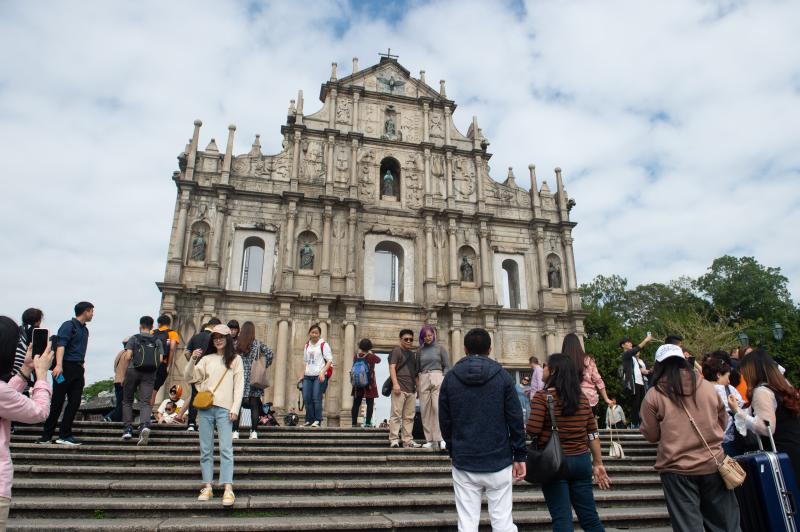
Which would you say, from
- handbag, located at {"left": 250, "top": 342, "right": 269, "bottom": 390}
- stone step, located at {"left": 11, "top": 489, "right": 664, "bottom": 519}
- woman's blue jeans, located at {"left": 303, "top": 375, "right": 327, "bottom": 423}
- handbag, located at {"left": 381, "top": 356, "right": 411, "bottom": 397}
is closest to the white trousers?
stone step, located at {"left": 11, "top": 489, "right": 664, "bottom": 519}

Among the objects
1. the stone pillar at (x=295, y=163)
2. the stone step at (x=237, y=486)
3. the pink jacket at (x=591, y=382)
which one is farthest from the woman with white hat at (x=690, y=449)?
the stone pillar at (x=295, y=163)

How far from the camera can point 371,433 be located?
9.95m

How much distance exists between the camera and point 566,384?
4270mm

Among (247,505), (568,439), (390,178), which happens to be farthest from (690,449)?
(390,178)

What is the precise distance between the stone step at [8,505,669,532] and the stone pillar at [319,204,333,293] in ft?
45.9

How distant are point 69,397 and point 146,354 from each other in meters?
1.16

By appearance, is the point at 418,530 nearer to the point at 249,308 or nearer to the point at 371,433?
the point at 371,433

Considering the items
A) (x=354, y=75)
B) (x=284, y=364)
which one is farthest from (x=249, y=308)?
(x=354, y=75)

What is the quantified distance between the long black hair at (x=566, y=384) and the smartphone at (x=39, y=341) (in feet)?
14.8

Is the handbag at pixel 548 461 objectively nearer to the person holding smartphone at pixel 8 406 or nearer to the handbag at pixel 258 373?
the person holding smartphone at pixel 8 406

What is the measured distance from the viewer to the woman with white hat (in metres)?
3.71

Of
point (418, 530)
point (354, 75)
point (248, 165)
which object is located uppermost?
point (354, 75)

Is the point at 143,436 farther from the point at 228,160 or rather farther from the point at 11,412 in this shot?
the point at 228,160

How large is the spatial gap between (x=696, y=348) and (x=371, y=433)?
23.4 meters
